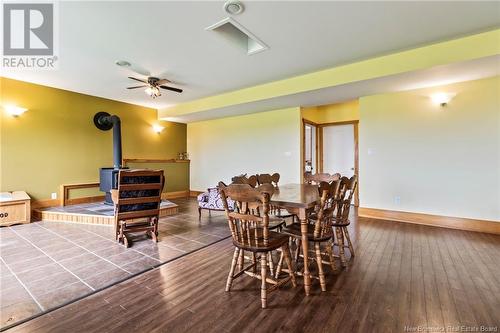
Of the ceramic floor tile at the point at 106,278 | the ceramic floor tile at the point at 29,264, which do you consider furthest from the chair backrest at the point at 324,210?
the ceramic floor tile at the point at 29,264

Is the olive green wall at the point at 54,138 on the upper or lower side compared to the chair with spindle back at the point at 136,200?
upper

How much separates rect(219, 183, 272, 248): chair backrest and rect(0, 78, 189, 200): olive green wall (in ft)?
16.2

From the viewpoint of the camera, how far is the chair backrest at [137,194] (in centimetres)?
303

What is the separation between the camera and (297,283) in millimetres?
2119

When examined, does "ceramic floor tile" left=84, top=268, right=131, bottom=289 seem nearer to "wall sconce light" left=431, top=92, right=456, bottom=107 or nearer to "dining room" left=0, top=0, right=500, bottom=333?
"dining room" left=0, top=0, right=500, bottom=333

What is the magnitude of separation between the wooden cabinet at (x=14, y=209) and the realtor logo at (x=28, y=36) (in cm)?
223

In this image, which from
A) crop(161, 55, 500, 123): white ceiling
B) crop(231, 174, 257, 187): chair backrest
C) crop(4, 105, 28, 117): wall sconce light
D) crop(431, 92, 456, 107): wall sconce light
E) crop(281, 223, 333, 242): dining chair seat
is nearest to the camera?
crop(281, 223, 333, 242): dining chair seat

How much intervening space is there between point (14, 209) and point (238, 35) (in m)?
4.73

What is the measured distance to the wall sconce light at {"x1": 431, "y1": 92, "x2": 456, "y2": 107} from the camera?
3.86m

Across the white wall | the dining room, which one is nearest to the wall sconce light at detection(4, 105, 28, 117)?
the dining room

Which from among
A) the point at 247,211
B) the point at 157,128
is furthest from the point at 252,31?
the point at 157,128

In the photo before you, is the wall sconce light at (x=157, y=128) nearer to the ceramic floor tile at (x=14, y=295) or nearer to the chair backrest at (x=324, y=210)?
the ceramic floor tile at (x=14, y=295)

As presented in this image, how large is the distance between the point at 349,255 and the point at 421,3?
9.02 ft

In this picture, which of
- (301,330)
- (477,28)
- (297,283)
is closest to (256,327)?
(301,330)
